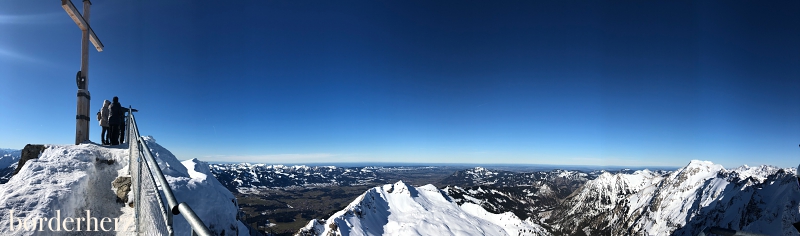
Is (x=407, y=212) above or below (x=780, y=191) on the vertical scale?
below

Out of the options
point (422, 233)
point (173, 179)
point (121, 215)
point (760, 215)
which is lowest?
point (422, 233)

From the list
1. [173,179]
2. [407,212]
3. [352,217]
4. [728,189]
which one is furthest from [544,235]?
[173,179]

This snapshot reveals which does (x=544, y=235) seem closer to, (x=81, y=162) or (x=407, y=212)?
(x=407, y=212)

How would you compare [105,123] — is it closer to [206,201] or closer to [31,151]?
[31,151]

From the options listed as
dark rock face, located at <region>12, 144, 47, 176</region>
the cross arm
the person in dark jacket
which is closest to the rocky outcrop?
dark rock face, located at <region>12, 144, 47, 176</region>

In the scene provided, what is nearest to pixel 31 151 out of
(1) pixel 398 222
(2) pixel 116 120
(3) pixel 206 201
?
(2) pixel 116 120

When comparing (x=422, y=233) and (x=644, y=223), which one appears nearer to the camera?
(x=422, y=233)

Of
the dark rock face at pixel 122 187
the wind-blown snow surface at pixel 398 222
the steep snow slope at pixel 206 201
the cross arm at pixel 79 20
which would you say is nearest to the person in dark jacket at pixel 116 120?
the steep snow slope at pixel 206 201

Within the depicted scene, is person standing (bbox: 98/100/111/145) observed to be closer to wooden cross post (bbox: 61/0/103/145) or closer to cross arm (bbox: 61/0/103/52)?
wooden cross post (bbox: 61/0/103/145)
